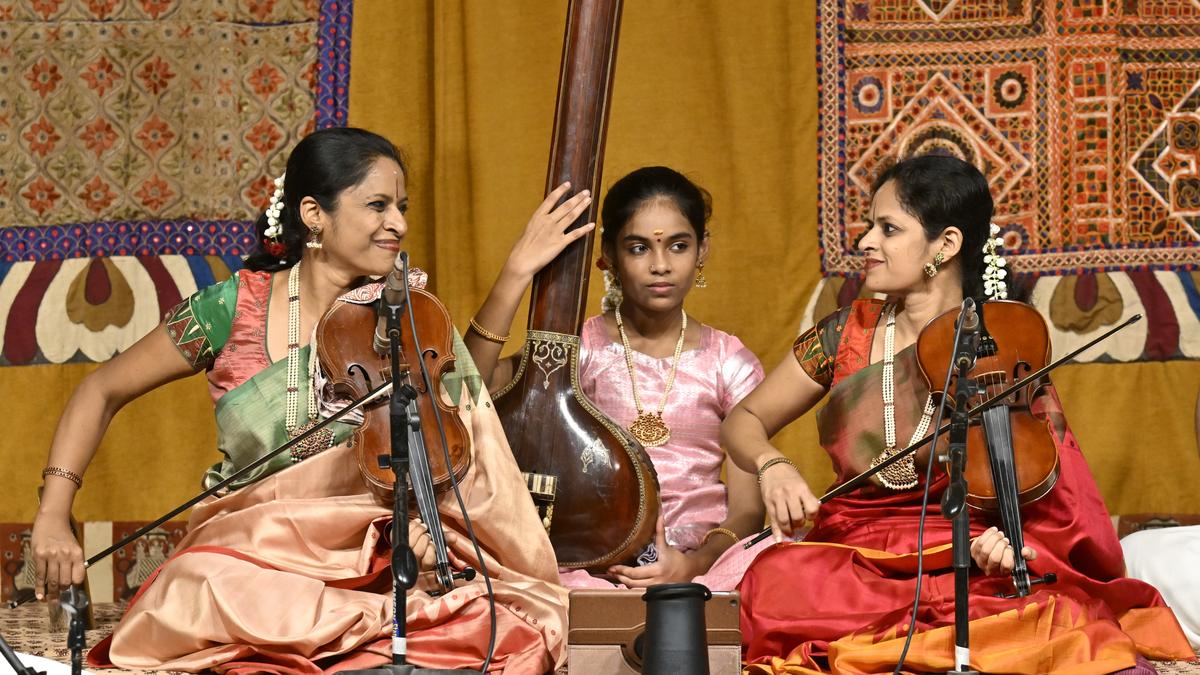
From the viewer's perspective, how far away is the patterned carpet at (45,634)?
9.80ft

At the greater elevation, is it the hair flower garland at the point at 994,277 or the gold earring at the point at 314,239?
the gold earring at the point at 314,239

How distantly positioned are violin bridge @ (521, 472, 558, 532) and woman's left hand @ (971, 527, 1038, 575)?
100 centimetres

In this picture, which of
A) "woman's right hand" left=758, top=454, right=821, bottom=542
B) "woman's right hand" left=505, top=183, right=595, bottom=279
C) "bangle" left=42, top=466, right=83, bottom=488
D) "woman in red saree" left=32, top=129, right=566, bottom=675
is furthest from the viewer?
"woman's right hand" left=505, top=183, right=595, bottom=279

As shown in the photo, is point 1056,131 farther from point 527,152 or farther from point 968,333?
point 968,333

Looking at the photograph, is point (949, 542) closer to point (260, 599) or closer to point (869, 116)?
point (260, 599)

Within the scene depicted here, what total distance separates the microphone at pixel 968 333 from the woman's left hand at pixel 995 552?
41cm

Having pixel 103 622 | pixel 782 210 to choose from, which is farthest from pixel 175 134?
pixel 782 210

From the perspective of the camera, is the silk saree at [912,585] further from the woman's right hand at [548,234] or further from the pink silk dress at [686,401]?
the woman's right hand at [548,234]

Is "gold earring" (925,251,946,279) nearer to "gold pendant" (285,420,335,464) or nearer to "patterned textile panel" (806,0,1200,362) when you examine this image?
"patterned textile panel" (806,0,1200,362)

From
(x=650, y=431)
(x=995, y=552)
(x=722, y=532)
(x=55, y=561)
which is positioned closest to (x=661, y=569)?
(x=722, y=532)

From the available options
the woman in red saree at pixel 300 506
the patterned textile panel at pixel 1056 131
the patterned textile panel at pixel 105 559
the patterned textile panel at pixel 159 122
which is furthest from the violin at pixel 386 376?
the patterned textile panel at pixel 1056 131

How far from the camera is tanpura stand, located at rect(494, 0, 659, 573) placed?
3.38m

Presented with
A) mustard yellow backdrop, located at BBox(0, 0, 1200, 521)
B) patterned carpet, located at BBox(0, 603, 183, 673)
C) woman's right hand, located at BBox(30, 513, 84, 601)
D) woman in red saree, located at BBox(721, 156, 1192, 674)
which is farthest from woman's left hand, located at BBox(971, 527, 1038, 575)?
woman's right hand, located at BBox(30, 513, 84, 601)

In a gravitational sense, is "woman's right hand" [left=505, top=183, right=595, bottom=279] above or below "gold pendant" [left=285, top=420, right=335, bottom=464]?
above
